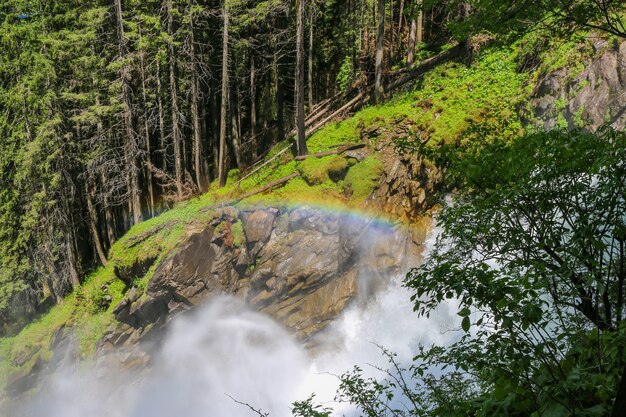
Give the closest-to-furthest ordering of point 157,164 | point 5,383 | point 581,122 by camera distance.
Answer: point 581,122, point 5,383, point 157,164

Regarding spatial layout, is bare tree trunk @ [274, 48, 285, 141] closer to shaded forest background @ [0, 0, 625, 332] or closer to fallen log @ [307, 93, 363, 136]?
shaded forest background @ [0, 0, 625, 332]

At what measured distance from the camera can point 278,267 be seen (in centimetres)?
1439

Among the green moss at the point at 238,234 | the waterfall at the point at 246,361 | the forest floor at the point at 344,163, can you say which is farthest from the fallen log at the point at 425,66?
the green moss at the point at 238,234

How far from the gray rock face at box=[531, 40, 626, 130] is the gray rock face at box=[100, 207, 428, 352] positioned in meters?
5.76

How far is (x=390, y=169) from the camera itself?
14594mm

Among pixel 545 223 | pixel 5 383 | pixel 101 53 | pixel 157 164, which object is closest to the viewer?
pixel 545 223

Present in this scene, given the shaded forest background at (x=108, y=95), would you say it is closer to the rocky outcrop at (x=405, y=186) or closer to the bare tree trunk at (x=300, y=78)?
the bare tree trunk at (x=300, y=78)

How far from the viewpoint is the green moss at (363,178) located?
14.5 m

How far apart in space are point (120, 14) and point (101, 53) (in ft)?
9.21

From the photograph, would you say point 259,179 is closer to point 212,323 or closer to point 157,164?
point 212,323

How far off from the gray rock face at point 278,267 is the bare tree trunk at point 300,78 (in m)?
3.91

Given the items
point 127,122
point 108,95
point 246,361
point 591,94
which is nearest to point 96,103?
A: point 108,95

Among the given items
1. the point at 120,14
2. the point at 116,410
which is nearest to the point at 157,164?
the point at 120,14

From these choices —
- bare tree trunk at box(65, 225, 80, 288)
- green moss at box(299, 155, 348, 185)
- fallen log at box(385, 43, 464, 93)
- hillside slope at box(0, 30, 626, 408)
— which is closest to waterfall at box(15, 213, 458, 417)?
hillside slope at box(0, 30, 626, 408)
